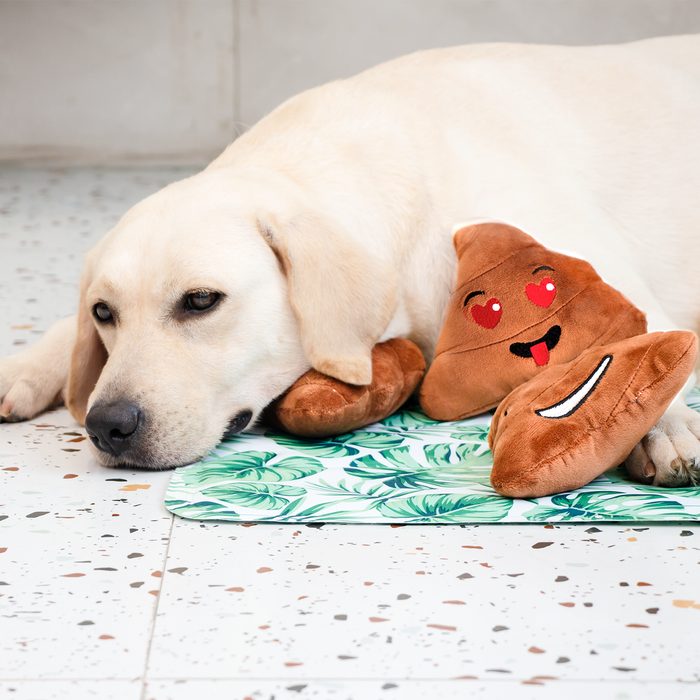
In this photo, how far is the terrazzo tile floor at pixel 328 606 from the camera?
3.33 ft

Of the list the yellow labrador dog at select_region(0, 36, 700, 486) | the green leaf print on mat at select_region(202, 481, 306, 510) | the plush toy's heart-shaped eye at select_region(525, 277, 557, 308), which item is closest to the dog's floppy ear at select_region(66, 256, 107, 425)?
the yellow labrador dog at select_region(0, 36, 700, 486)

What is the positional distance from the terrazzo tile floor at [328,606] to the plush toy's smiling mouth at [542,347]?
498 mm

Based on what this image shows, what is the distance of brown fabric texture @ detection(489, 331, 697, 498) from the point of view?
1457mm

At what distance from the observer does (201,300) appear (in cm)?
176

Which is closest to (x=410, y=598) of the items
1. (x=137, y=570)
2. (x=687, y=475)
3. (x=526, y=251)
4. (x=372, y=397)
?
(x=137, y=570)

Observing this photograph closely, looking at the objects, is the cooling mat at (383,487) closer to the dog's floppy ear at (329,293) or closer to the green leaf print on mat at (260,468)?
the green leaf print on mat at (260,468)

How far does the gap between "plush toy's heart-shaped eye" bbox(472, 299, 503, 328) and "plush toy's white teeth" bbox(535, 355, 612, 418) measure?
0.38 metres

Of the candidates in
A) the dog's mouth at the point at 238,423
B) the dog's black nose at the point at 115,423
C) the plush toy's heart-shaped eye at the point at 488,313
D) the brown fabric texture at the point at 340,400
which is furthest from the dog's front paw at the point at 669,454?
the dog's black nose at the point at 115,423

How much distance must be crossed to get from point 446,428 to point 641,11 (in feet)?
21.1

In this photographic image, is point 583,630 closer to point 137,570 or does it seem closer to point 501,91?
point 137,570

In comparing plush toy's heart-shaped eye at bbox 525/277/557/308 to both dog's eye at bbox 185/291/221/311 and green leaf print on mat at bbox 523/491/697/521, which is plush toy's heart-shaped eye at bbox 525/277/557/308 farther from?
dog's eye at bbox 185/291/221/311

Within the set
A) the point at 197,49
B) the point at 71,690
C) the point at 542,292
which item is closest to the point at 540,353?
the point at 542,292

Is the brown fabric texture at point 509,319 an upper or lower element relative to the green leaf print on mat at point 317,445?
upper

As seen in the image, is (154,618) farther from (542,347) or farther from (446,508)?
(542,347)
